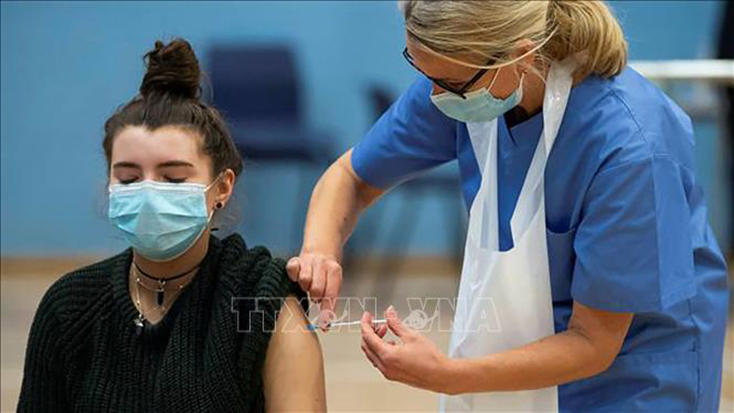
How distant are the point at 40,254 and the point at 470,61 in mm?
3688

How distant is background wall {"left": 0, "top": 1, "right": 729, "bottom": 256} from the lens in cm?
466

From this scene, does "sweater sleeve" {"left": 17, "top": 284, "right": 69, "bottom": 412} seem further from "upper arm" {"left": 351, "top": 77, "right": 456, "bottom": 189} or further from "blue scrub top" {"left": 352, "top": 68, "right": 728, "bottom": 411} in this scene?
"blue scrub top" {"left": 352, "top": 68, "right": 728, "bottom": 411}

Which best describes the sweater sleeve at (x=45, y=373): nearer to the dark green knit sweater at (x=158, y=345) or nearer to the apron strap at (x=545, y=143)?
the dark green knit sweater at (x=158, y=345)

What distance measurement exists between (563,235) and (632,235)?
0.40ft

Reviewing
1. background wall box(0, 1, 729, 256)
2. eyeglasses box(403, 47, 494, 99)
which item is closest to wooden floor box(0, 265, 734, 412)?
background wall box(0, 1, 729, 256)

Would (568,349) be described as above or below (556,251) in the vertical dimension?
below

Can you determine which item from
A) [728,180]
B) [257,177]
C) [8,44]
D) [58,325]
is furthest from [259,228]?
[58,325]

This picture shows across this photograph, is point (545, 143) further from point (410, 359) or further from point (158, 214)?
point (158, 214)

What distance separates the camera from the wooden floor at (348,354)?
125 inches

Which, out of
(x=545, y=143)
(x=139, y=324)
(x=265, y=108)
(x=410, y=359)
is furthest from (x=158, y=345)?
(x=265, y=108)

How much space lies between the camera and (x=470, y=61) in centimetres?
147

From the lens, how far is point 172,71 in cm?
172

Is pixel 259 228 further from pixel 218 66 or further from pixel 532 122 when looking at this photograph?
pixel 532 122

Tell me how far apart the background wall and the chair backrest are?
0.06 meters
